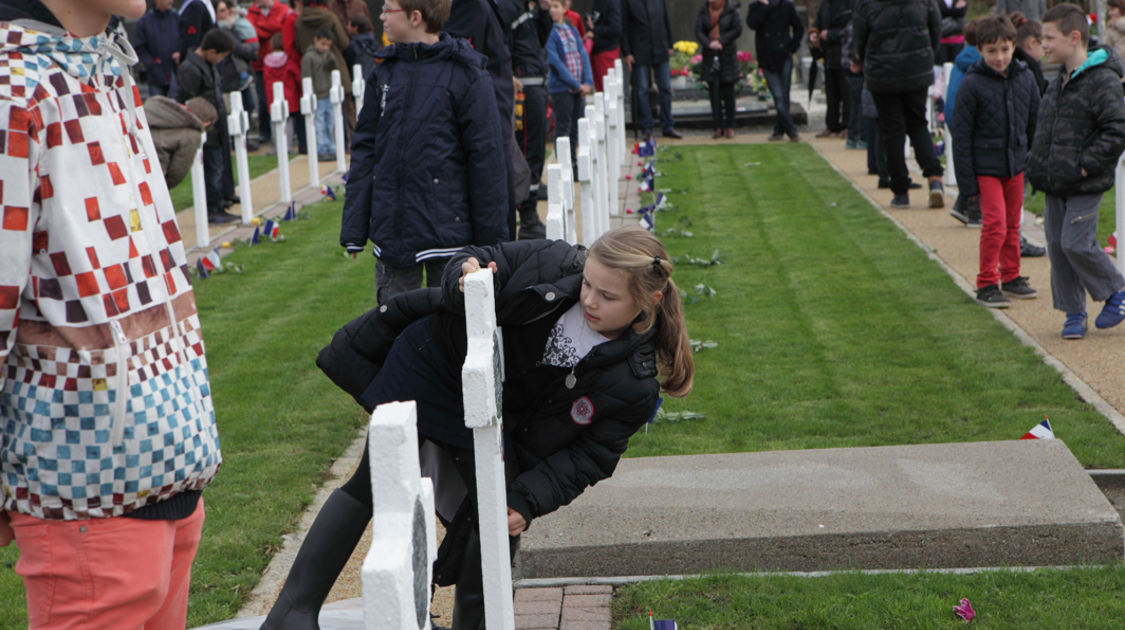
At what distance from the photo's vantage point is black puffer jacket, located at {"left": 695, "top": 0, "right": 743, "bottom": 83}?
17.8 meters

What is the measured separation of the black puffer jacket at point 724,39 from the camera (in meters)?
17.8

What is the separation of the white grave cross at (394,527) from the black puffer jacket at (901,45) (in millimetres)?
10934

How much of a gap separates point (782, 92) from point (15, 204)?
16414 millimetres

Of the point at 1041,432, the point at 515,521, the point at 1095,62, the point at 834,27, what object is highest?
the point at 834,27

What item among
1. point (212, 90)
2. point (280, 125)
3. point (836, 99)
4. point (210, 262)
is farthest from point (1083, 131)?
point (836, 99)

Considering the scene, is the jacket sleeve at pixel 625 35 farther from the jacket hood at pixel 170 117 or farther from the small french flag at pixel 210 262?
the jacket hood at pixel 170 117

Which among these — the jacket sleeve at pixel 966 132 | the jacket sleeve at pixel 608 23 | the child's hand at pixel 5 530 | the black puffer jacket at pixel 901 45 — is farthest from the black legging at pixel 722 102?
the child's hand at pixel 5 530

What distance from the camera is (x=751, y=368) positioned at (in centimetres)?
745

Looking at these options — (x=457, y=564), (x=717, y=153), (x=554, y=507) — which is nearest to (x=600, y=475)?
(x=554, y=507)

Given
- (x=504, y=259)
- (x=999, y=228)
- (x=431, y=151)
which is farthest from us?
(x=999, y=228)

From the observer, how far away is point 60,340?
2373 millimetres

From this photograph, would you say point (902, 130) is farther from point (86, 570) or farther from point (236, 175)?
point (86, 570)

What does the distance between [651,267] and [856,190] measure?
10672 mm

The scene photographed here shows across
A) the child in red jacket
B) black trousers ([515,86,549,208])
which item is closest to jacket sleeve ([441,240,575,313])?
black trousers ([515,86,549,208])
